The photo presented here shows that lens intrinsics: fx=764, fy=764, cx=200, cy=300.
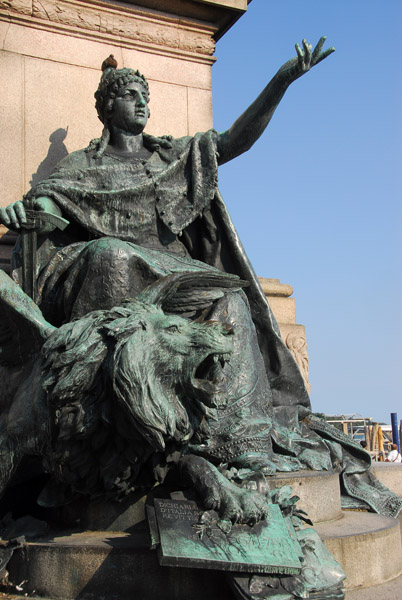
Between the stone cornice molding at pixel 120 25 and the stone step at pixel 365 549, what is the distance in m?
4.55

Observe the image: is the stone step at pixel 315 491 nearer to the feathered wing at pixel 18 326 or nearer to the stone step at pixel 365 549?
the stone step at pixel 365 549

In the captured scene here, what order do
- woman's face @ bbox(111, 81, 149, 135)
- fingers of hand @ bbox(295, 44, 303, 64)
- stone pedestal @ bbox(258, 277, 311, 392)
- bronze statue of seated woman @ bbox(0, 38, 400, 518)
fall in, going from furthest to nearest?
1. stone pedestal @ bbox(258, 277, 311, 392)
2. woman's face @ bbox(111, 81, 149, 135)
3. fingers of hand @ bbox(295, 44, 303, 64)
4. bronze statue of seated woman @ bbox(0, 38, 400, 518)

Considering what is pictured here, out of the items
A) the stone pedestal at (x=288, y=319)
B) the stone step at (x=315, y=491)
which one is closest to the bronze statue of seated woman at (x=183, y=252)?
the stone step at (x=315, y=491)

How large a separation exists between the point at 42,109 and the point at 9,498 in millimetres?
3506

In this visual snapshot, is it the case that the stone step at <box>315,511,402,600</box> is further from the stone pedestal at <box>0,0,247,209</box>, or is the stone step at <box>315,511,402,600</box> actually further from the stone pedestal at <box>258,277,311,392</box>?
the stone pedestal at <box>0,0,247,209</box>

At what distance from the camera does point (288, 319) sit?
6.81m

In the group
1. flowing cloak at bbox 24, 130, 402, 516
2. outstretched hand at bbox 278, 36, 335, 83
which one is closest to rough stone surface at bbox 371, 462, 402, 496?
flowing cloak at bbox 24, 130, 402, 516

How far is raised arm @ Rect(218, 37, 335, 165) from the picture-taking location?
496 cm

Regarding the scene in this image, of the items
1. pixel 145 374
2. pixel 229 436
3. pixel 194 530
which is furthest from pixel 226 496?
pixel 229 436

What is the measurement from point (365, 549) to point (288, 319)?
3380 mm

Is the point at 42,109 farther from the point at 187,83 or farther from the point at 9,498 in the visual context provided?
the point at 9,498

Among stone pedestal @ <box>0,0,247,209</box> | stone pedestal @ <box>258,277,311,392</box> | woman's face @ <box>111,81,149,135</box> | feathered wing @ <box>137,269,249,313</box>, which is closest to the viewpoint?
feathered wing @ <box>137,269,249,313</box>

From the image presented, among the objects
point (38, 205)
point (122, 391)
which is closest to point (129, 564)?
point (122, 391)

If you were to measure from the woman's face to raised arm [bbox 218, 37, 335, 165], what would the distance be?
586 millimetres
